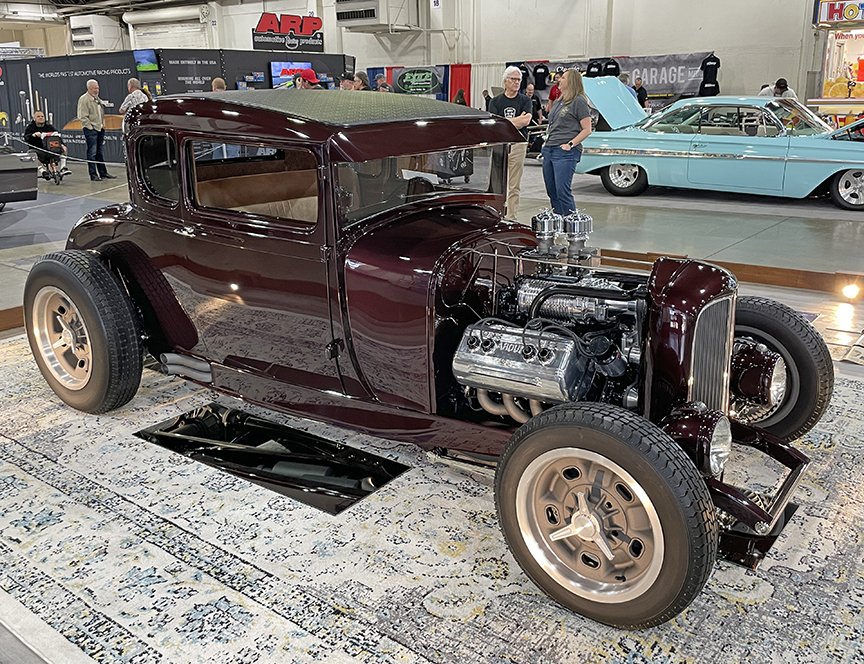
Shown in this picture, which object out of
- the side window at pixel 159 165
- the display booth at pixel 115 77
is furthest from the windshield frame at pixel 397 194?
the display booth at pixel 115 77

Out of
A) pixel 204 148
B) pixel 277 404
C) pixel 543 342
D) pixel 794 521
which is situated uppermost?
pixel 204 148

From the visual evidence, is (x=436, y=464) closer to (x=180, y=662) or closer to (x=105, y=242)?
(x=180, y=662)

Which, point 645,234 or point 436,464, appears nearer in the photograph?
point 436,464

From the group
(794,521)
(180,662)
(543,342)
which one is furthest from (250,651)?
(794,521)

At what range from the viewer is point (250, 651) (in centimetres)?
234

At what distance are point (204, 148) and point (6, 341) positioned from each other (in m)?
2.62

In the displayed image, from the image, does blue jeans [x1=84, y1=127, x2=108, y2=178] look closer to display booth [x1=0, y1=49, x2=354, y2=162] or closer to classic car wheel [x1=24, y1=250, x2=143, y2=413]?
display booth [x1=0, y1=49, x2=354, y2=162]

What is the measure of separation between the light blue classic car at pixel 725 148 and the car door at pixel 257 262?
25.2ft

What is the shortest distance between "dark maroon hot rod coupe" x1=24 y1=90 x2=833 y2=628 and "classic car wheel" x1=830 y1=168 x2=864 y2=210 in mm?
7119

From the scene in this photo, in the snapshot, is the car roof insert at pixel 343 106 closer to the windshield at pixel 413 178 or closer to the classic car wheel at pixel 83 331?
the windshield at pixel 413 178

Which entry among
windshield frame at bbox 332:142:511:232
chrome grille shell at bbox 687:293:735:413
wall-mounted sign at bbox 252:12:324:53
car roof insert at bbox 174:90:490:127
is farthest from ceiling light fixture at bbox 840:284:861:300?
wall-mounted sign at bbox 252:12:324:53

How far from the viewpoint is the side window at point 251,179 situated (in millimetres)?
3543

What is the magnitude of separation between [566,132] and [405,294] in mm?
4765

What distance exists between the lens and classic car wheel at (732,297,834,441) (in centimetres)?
334
